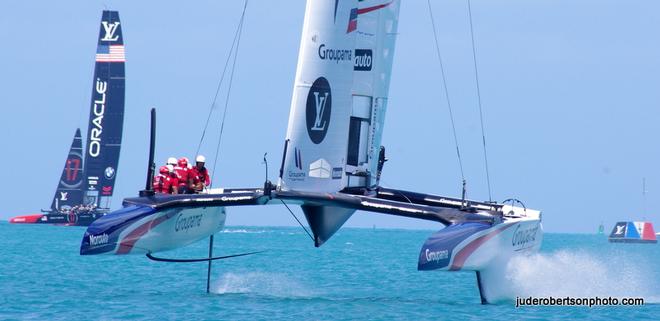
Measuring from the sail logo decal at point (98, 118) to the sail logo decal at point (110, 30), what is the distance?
1549 mm

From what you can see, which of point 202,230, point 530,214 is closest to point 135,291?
point 202,230

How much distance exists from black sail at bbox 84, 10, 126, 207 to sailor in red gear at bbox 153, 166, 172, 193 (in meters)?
29.8

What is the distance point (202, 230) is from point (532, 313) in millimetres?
4297

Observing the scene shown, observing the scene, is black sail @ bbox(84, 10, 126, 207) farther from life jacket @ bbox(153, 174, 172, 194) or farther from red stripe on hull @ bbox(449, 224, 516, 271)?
red stripe on hull @ bbox(449, 224, 516, 271)

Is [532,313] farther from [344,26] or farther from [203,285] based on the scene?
[203,285]

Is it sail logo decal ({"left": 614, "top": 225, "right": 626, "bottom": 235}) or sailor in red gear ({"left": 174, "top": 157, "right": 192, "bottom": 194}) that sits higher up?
sailor in red gear ({"left": 174, "top": 157, "right": 192, "bottom": 194})

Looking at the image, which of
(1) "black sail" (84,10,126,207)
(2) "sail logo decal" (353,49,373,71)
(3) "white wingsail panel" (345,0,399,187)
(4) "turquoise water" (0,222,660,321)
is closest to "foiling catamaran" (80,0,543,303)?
(3) "white wingsail panel" (345,0,399,187)

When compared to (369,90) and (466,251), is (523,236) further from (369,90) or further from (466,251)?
(369,90)

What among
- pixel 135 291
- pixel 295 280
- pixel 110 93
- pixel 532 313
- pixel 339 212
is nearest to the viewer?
pixel 532 313

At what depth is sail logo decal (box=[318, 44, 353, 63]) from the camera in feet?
45.4

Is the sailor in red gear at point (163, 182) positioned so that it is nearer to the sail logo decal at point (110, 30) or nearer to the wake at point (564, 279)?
the wake at point (564, 279)

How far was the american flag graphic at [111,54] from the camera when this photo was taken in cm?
4400

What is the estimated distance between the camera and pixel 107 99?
44062mm

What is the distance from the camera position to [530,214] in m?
15.1
